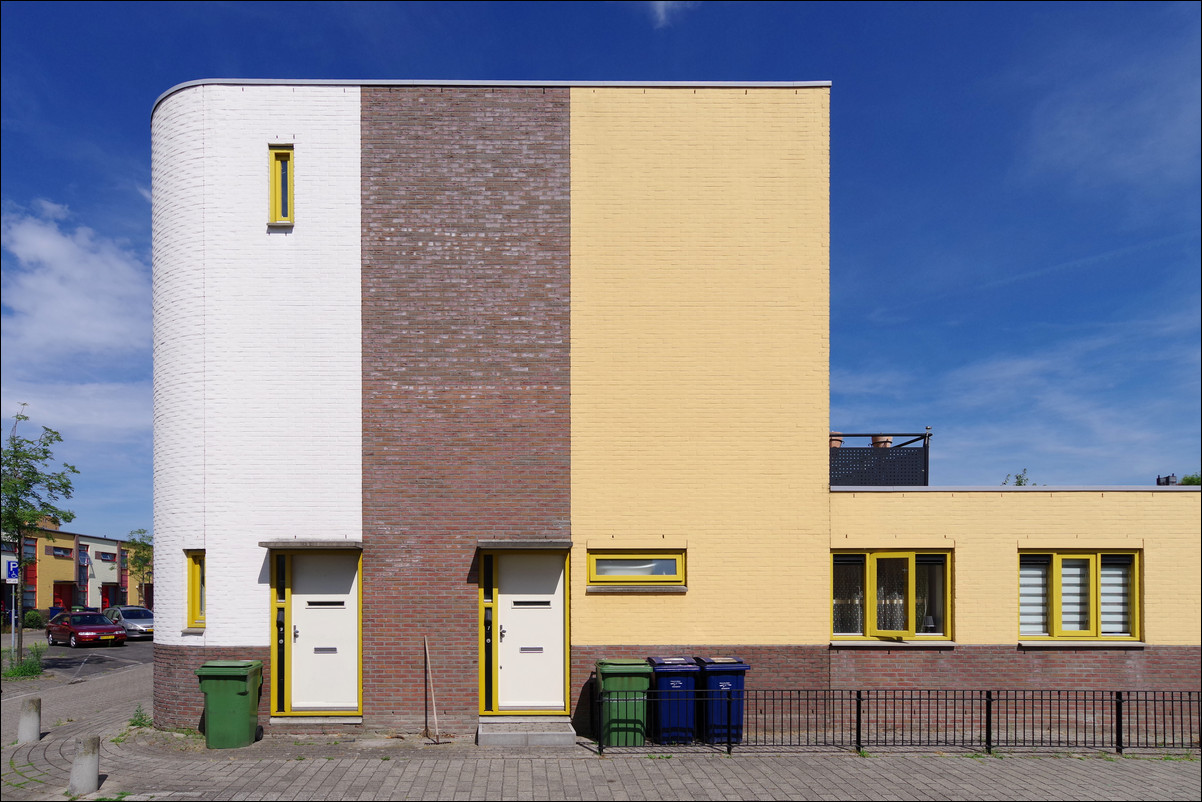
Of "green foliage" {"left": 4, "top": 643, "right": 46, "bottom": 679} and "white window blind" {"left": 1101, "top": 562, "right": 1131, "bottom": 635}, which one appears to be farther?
"green foliage" {"left": 4, "top": 643, "right": 46, "bottom": 679}

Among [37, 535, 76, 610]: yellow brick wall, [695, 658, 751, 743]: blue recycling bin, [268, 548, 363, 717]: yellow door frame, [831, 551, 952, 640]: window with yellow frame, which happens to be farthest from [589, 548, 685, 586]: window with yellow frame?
[37, 535, 76, 610]: yellow brick wall

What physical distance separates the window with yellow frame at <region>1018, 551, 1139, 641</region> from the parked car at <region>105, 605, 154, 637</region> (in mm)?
29314

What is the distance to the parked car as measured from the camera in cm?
2666

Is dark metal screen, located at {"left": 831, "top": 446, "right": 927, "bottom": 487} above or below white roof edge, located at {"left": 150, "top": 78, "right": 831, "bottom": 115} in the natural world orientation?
below

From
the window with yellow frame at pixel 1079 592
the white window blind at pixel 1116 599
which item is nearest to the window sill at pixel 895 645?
the window with yellow frame at pixel 1079 592

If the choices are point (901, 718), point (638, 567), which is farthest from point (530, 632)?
point (901, 718)

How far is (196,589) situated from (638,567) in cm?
685

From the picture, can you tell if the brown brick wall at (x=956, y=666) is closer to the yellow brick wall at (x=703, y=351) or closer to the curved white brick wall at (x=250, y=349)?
the yellow brick wall at (x=703, y=351)

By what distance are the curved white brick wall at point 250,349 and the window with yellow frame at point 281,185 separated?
0.12m

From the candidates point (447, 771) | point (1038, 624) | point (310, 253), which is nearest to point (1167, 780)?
point (1038, 624)

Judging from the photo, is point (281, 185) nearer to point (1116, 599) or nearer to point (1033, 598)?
point (1033, 598)

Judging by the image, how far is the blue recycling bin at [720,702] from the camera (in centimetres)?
955

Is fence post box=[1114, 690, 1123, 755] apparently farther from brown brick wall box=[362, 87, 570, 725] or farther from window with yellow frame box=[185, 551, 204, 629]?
window with yellow frame box=[185, 551, 204, 629]

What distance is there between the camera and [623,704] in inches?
379
